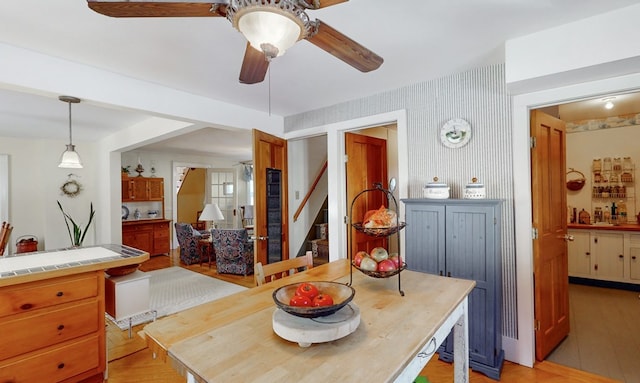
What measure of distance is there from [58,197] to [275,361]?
20.7 ft

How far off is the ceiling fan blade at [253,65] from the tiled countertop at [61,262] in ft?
5.44

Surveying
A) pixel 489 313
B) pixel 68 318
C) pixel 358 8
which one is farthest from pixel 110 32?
pixel 489 313

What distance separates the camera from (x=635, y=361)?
2281 mm

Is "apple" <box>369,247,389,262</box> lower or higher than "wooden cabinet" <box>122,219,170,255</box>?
higher

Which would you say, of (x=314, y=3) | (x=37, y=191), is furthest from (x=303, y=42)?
(x=37, y=191)

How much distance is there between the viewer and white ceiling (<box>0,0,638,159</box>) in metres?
1.66

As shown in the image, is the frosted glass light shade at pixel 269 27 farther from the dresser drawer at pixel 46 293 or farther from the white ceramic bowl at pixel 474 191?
the dresser drawer at pixel 46 293

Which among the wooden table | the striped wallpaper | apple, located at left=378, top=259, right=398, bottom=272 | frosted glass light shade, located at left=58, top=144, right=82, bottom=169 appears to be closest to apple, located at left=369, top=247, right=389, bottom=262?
apple, located at left=378, top=259, right=398, bottom=272

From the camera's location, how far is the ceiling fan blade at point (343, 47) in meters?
1.26

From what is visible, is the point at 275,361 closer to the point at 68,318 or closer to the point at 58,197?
the point at 68,318

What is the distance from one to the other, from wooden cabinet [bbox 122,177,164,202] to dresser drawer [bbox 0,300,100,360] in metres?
4.99

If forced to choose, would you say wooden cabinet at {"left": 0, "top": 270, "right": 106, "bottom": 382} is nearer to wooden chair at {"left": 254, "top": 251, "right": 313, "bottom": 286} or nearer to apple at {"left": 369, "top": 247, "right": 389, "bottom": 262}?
wooden chair at {"left": 254, "top": 251, "right": 313, "bottom": 286}

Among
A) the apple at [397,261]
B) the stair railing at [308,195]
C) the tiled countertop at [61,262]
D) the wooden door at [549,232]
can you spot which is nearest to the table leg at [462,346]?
the apple at [397,261]

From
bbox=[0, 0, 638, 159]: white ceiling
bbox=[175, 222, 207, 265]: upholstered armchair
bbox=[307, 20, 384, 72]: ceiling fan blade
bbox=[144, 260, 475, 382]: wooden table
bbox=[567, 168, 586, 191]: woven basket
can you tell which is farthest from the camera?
bbox=[175, 222, 207, 265]: upholstered armchair
